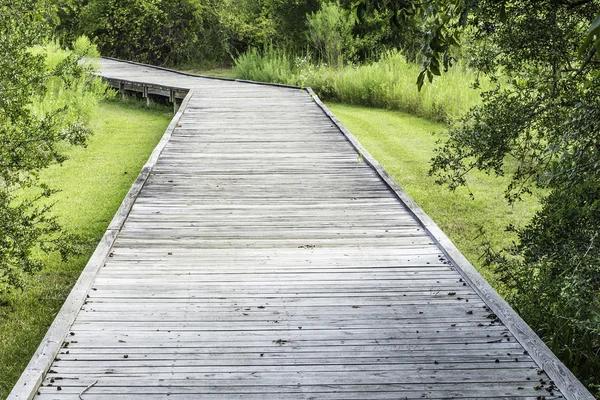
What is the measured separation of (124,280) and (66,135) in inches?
49.2

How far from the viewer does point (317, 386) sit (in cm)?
309

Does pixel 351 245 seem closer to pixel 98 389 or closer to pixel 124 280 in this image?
pixel 124 280

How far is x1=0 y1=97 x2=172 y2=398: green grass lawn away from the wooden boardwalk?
2.31 ft

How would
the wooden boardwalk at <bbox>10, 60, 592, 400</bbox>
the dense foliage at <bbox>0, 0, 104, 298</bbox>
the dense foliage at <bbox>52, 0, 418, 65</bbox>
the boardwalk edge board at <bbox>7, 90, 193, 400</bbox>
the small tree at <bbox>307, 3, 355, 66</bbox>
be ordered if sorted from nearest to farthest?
the boardwalk edge board at <bbox>7, 90, 193, 400</bbox> < the wooden boardwalk at <bbox>10, 60, 592, 400</bbox> < the dense foliage at <bbox>0, 0, 104, 298</bbox> < the small tree at <bbox>307, 3, 355, 66</bbox> < the dense foliage at <bbox>52, 0, 418, 65</bbox>

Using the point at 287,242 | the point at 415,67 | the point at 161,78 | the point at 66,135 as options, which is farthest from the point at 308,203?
the point at 161,78

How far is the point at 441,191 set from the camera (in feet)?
28.3

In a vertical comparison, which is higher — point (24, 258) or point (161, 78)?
point (24, 258)

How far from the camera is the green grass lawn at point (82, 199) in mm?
4633

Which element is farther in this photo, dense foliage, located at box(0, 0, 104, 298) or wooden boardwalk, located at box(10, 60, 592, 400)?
dense foliage, located at box(0, 0, 104, 298)

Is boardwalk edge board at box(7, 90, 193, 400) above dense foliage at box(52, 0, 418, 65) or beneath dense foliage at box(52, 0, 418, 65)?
above

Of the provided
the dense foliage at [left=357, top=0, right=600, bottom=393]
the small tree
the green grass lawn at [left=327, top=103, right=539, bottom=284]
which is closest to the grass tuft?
the small tree

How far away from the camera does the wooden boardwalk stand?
3119mm

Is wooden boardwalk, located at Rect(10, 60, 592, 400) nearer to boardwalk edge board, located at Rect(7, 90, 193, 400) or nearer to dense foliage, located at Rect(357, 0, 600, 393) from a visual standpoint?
boardwalk edge board, located at Rect(7, 90, 193, 400)

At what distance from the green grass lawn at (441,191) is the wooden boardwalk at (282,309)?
109cm
